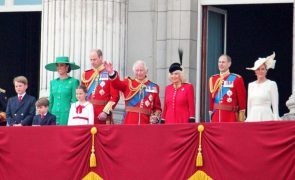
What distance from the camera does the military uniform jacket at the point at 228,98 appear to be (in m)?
26.4

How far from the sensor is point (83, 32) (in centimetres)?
2881

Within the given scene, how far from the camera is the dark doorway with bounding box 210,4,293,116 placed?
3528 cm

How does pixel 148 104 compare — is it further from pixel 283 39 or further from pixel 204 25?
pixel 283 39

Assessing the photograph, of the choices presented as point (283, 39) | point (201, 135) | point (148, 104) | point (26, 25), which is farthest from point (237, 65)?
point (201, 135)

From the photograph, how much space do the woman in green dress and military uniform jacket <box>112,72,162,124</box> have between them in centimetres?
104

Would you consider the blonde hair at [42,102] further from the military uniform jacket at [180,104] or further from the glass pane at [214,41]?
the glass pane at [214,41]

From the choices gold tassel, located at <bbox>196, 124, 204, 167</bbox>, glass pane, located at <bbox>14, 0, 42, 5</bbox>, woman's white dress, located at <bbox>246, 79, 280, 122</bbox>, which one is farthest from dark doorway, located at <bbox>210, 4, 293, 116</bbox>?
gold tassel, located at <bbox>196, 124, 204, 167</bbox>

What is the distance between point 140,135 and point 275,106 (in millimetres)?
2408

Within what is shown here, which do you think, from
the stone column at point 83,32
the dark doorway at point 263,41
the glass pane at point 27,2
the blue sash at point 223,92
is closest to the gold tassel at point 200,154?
the blue sash at point 223,92

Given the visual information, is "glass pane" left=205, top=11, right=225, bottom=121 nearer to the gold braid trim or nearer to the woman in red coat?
the gold braid trim

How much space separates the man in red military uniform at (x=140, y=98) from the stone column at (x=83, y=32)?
2044mm

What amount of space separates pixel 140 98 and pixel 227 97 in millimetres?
1585

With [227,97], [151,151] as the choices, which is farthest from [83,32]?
[151,151]

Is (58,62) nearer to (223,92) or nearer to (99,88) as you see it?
(99,88)
